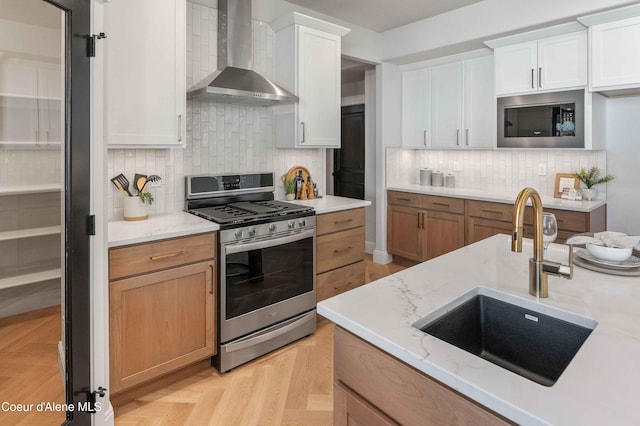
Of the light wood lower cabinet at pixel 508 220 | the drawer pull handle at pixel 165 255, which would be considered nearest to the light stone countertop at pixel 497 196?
the light wood lower cabinet at pixel 508 220

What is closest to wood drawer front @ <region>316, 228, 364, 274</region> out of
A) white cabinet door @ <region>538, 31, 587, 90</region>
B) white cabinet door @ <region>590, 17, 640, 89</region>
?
white cabinet door @ <region>538, 31, 587, 90</region>

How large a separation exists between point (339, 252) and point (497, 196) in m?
1.78

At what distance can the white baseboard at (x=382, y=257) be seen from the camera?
480 centimetres

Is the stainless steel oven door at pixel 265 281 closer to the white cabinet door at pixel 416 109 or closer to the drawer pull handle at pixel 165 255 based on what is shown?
the drawer pull handle at pixel 165 255

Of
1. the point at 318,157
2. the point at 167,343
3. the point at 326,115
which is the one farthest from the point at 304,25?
the point at 167,343

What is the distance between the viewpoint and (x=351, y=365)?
1.08 m

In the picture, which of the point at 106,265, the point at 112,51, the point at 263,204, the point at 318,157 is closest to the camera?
the point at 106,265

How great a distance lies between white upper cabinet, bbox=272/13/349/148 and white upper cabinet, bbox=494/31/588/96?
1.58 metres

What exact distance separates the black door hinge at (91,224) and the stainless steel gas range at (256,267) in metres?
0.76

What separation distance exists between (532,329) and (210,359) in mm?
2039

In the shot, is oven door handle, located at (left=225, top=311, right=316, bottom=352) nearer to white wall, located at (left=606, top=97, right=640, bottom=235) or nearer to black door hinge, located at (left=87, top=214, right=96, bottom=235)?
black door hinge, located at (left=87, top=214, right=96, bottom=235)

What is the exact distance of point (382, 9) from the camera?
12.3ft

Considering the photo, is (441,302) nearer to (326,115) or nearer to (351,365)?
(351,365)

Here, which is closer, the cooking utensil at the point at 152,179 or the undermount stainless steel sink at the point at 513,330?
the undermount stainless steel sink at the point at 513,330
